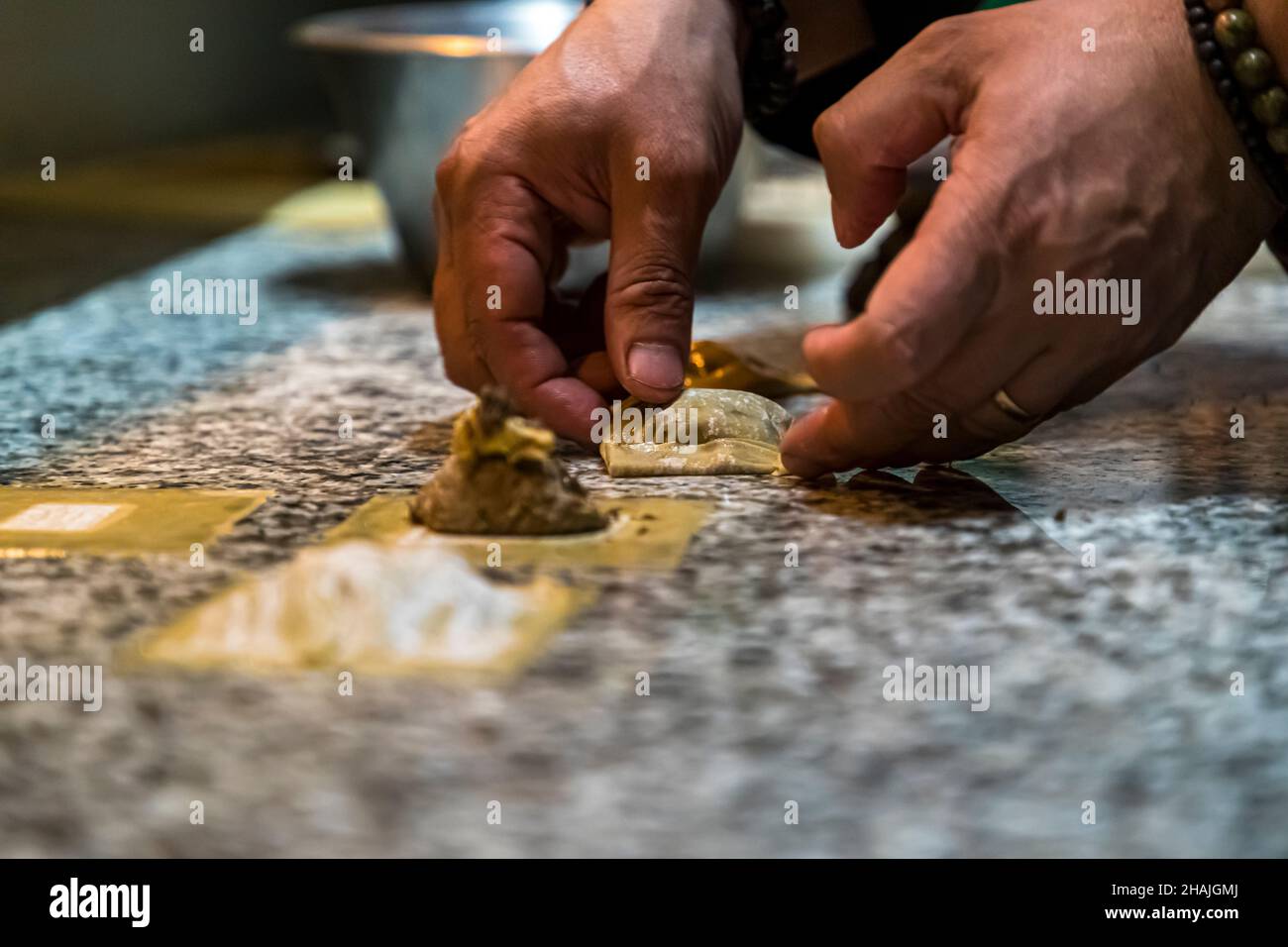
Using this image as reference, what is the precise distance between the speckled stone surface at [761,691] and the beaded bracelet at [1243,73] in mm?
285

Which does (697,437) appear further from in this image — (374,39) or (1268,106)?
(374,39)

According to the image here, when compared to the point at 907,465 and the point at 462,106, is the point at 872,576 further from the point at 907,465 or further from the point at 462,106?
the point at 462,106

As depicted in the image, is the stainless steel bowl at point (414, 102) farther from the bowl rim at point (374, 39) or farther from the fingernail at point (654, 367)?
the fingernail at point (654, 367)

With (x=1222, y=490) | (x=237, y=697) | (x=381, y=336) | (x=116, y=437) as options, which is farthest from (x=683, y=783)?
(x=381, y=336)

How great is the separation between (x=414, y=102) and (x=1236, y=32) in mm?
1155

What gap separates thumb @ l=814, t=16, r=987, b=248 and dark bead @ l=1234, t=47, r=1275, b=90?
0.19 metres

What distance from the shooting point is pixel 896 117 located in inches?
43.4

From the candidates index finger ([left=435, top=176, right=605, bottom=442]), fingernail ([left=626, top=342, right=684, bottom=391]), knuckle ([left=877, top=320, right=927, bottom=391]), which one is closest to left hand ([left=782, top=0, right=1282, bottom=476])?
knuckle ([left=877, top=320, right=927, bottom=391])

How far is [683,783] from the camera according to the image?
70 centimetres

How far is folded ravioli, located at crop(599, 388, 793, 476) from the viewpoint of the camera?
1.21 meters

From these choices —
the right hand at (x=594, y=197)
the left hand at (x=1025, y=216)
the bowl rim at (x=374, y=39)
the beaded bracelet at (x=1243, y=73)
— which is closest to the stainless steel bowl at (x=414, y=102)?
the bowl rim at (x=374, y=39)

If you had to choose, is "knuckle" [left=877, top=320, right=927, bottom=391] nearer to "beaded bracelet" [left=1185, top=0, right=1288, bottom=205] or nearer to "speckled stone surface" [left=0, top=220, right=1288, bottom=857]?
"speckled stone surface" [left=0, top=220, right=1288, bottom=857]

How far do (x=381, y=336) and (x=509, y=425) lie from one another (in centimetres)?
87

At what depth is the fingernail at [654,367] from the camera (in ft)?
4.00
